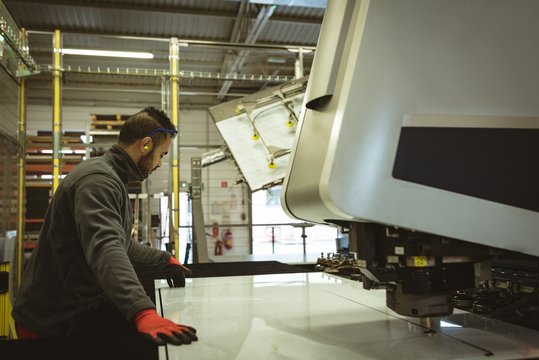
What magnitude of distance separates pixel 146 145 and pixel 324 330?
3.38 ft

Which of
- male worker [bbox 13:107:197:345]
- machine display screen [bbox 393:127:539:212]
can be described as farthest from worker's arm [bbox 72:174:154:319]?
machine display screen [bbox 393:127:539:212]

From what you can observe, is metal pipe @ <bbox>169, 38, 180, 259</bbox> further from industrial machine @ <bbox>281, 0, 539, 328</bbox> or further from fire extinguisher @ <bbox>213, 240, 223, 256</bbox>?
fire extinguisher @ <bbox>213, 240, 223, 256</bbox>

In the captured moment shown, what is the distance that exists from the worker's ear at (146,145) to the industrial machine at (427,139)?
89cm

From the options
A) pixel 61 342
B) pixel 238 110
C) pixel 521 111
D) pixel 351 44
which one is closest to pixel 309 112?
pixel 351 44

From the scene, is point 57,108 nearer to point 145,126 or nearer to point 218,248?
point 145,126

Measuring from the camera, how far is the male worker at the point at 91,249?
1.32m

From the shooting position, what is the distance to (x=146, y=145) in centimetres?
178

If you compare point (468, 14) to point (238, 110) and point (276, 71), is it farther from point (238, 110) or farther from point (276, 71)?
point (276, 71)

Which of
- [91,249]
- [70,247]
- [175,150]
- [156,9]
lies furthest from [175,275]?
[156,9]

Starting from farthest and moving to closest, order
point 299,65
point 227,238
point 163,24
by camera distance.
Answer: point 227,238 < point 163,24 < point 299,65

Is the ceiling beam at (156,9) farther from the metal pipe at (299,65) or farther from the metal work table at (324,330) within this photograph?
the metal work table at (324,330)

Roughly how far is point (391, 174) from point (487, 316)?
2.52 ft

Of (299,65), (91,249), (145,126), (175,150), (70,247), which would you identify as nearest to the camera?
(91,249)

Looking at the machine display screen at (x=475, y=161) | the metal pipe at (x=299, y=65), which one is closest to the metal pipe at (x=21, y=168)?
the metal pipe at (x=299, y=65)
